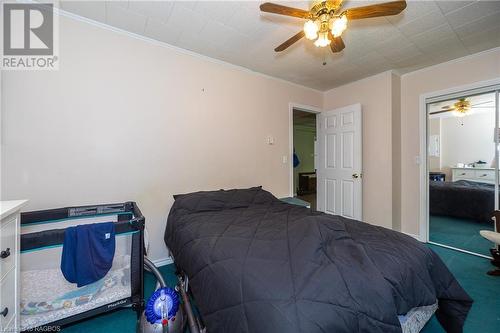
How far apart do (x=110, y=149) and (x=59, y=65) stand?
88 centimetres

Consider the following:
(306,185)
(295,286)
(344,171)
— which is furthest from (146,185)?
(306,185)

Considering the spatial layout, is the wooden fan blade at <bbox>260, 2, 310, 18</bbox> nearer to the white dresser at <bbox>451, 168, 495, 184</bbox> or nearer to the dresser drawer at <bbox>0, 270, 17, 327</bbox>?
the dresser drawer at <bbox>0, 270, 17, 327</bbox>

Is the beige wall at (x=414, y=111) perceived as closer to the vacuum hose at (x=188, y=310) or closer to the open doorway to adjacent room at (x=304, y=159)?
the open doorway to adjacent room at (x=304, y=159)

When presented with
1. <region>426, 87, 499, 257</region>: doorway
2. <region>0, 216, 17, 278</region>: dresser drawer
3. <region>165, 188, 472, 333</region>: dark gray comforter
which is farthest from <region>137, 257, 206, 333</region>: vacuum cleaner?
<region>426, 87, 499, 257</region>: doorway

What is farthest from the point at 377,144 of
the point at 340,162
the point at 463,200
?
the point at 463,200

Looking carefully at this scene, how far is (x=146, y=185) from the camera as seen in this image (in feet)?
7.99

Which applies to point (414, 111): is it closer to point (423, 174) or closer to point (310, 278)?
point (423, 174)

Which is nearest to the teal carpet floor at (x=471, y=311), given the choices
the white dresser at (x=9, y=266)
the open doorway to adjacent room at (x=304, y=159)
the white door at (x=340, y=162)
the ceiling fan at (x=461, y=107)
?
the white dresser at (x=9, y=266)

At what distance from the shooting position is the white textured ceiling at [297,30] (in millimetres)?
1981

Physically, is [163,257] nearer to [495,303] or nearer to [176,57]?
[176,57]

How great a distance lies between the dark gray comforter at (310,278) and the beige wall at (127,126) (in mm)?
1041

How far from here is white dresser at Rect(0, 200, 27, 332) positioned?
103 cm

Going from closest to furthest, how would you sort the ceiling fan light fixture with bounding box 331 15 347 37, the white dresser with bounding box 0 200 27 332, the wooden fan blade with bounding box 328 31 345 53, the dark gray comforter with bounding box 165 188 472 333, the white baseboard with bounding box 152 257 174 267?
the dark gray comforter with bounding box 165 188 472 333
the white dresser with bounding box 0 200 27 332
the ceiling fan light fixture with bounding box 331 15 347 37
the wooden fan blade with bounding box 328 31 345 53
the white baseboard with bounding box 152 257 174 267

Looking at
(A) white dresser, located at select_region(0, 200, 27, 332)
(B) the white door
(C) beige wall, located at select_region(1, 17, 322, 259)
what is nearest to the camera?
(A) white dresser, located at select_region(0, 200, 27, 332)
